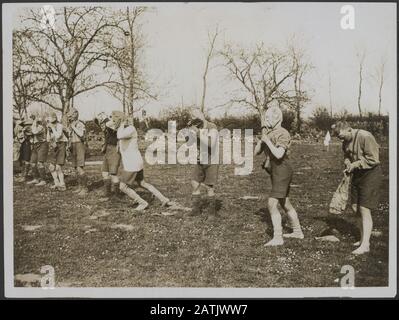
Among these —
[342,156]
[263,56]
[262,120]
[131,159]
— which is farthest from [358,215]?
[131,159]

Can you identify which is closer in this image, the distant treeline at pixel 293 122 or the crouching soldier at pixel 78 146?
the distant treeline at pixel 293 122

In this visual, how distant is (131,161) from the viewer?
5.42 metres

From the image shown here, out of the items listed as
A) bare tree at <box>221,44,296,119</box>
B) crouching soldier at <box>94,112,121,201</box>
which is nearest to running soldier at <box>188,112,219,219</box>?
bare tree at <box>221,44,296,119</box>

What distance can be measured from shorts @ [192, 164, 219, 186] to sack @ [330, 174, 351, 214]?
4.06ft

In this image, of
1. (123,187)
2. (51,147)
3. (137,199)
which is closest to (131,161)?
(123,187)

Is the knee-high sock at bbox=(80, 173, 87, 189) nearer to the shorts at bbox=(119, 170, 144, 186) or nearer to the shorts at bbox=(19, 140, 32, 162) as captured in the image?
the shorts at bbox=(119, 170, 144, 186)

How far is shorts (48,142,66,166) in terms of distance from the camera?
5508mm

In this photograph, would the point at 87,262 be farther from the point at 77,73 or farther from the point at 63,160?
the point at 77,73

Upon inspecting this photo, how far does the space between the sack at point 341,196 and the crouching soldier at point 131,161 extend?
1.68m

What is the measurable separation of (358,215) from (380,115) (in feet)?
3.42

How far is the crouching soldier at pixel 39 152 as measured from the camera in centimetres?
545

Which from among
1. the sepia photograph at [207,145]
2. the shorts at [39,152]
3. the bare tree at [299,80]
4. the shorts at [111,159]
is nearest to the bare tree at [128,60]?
the sepia photograph at [207,145]

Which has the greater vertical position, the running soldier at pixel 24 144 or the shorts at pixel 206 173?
the running soldier at pixel 24 144

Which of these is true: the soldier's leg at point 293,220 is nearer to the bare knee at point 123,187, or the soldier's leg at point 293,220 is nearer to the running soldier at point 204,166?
the running soldier at point 204,166
